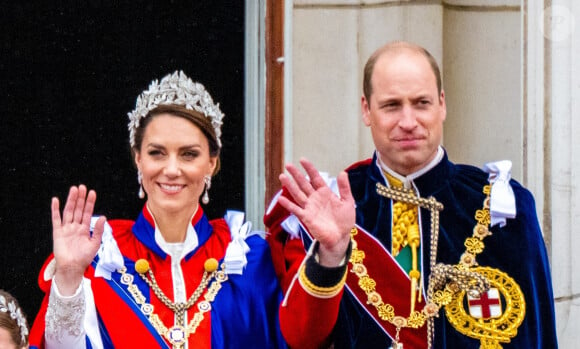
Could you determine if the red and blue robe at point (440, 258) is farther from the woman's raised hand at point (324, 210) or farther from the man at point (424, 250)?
the woman's raised hand at point (324, 210)

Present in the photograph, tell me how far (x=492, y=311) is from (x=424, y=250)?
285 millimetres

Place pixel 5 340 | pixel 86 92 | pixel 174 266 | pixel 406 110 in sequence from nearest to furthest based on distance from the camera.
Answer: pixel 5 340 → pixel 406 110 → pixel 174 266 → pixel 86 92

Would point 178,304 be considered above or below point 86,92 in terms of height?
below

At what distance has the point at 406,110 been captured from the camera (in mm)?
3588

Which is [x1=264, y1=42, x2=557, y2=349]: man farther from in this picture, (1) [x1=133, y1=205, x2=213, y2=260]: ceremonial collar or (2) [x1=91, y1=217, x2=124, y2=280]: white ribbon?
(2) [x1=91, y1=217, x2=124, y2=280]: white ribbon

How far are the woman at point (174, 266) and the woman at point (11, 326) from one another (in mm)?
97

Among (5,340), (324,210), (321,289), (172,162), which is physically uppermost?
(172,162)

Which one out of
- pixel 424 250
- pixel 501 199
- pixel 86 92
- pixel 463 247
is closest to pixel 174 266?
pixel 424 250

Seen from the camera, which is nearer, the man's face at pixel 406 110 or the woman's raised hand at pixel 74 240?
the woman's raised hand at pixel 74 240

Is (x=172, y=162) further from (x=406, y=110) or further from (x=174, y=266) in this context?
(x=406, y=110)

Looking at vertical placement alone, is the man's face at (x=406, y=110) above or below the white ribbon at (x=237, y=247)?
above

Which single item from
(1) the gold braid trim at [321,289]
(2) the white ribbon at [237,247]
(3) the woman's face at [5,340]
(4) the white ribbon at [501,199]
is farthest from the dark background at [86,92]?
(3) the woman's face at [5,340]

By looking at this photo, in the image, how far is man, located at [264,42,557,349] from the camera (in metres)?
3.58

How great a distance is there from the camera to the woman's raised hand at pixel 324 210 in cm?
330
